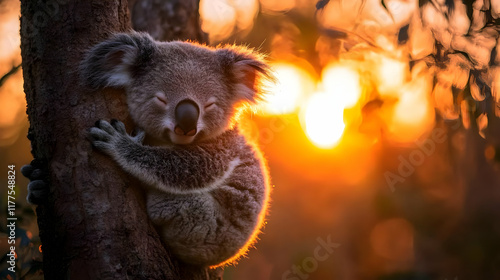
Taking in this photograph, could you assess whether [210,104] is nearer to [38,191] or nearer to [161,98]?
[161,98]

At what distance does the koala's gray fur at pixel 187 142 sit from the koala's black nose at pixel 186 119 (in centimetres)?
7

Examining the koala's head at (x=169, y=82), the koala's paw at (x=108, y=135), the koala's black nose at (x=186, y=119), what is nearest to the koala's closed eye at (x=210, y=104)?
the koala's head at (x=169, y=82)

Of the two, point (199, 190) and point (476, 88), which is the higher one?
point (476, 88)

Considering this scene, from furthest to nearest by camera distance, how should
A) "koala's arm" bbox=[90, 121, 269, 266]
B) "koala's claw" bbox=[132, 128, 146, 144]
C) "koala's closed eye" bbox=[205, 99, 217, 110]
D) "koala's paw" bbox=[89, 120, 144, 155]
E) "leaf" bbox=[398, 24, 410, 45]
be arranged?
"leaf" bbox=[398, 24, 410, 45] < "koala's closed eye" bbox=[205, 99, 217, 110] < "koala's claw" bbox=[132, 128, 146, 144] < "koala's arm" bbox=[90, 121, 269, 266] < "koala's paw" bbox=[89, 120, 144, 155]

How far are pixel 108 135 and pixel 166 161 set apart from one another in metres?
0.50

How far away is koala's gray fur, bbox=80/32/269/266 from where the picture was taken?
2.66 meters

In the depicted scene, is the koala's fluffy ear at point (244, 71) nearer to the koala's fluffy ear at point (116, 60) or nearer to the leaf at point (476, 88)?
the koala's fluffy ear at point (116, 60)

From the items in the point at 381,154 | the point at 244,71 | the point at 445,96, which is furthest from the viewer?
the point at 381,154

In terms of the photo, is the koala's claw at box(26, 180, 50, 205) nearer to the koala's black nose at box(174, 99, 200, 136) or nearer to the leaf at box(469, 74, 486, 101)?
the koala's black nose at box(174, 99, 200, 136)

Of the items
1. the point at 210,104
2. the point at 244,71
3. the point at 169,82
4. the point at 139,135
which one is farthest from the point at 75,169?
the point at 244,71

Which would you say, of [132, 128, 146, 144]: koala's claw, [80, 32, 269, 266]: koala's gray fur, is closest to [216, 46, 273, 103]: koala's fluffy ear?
[80, 32, 269, 266]: koala's gray fur

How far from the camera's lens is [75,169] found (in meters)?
2.27

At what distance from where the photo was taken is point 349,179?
60.0ft

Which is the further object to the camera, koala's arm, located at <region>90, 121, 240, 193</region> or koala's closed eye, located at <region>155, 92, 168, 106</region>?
koala's closed eye, located at <region>155, 92, 168, 106</region>
